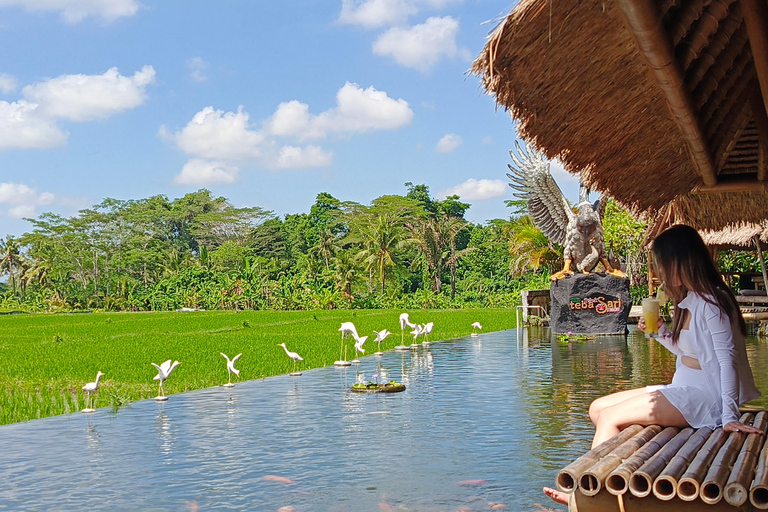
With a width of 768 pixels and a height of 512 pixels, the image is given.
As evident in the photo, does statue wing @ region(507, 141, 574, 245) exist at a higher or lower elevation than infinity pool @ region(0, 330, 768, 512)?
higher

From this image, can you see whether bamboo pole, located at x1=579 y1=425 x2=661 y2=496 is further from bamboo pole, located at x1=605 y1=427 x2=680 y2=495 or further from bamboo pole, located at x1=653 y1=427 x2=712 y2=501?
bamboo pole, located at x1=653 y1=427 x2=712 y2=501

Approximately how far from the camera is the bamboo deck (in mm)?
2504

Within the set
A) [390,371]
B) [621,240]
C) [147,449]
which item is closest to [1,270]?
[621,240]

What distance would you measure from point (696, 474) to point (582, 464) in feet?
1.16

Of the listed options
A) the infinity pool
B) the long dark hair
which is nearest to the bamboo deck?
the long dark hair

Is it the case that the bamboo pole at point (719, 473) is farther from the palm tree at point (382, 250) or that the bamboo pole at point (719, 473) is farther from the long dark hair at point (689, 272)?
the palm tree at point (382, 250)

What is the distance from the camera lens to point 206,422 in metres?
6.58

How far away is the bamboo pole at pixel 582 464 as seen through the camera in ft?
8.79

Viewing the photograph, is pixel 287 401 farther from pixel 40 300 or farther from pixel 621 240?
pixel 40 300

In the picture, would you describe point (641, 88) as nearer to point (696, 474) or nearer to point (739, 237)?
point (696, 474)

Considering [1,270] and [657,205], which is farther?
[1,270]

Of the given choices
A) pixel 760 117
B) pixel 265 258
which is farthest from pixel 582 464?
pixel 265 258

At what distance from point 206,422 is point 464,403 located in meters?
2.17

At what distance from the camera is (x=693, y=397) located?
10.5 feet
